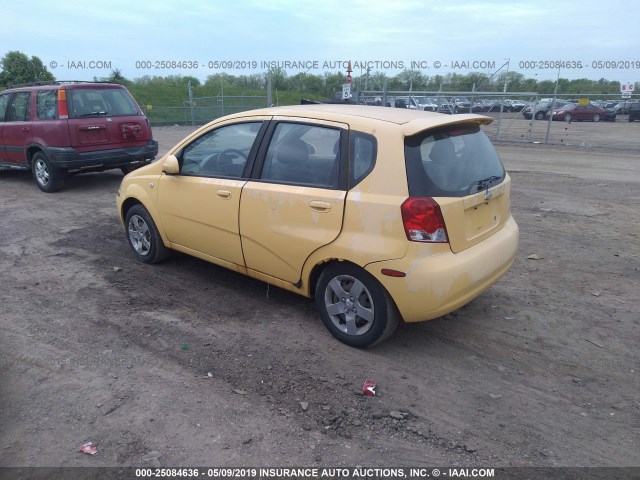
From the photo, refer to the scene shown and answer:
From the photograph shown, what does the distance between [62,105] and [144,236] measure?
4.40m

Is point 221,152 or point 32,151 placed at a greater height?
point 221,152

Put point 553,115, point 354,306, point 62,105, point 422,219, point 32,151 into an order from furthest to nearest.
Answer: point 553,115 < point 32,151 < point 62,105 < point 354,306 < point 422,219

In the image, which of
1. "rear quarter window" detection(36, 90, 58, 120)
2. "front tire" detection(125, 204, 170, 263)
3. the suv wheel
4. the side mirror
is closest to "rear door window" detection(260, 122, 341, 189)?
the side mirror

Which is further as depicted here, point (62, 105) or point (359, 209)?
point (62, 105)

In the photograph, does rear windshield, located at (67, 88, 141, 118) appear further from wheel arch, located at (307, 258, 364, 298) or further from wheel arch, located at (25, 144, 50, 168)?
wheel arch, located at (307, 258, 364, 298)

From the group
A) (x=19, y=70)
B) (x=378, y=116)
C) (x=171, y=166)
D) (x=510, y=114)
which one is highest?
(x=19, y=70)

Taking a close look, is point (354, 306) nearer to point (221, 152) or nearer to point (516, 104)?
point (221, 152)

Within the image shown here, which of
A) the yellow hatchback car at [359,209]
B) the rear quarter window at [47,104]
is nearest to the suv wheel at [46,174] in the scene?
the rear quarter window at [47,104]

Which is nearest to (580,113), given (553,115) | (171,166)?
(553,115)

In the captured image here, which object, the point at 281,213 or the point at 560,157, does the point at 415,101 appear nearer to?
the point at 560,157

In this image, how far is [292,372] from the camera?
3500 millimetres

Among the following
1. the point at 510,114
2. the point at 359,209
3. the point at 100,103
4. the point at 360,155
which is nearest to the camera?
the point at 359,209

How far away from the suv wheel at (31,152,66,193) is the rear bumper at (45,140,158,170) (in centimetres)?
27

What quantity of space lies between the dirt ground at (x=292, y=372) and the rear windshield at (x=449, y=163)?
4.06 feet
